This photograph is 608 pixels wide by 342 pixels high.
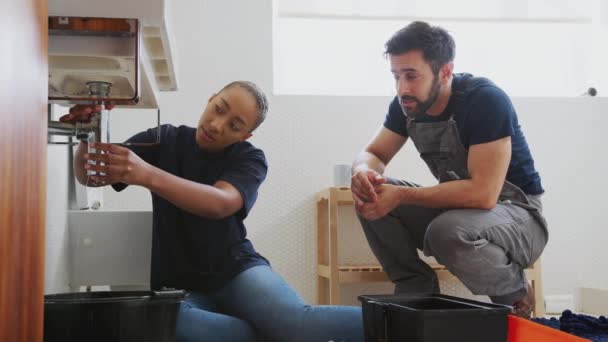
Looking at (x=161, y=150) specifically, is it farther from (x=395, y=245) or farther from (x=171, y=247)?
(x=395, y=245)

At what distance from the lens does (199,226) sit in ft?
4.87

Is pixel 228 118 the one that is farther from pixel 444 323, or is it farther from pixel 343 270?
pixel 343 270

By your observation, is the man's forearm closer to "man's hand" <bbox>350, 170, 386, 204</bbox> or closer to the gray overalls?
the gray overalls

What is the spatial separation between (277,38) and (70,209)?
1.34 m

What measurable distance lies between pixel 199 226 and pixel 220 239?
0.06 metres

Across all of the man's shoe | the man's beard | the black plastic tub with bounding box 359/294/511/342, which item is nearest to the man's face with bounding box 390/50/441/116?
the man's beard

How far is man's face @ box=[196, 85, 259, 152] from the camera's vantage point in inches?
58.2

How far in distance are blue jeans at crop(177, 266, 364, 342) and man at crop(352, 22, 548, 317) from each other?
0.39 metres

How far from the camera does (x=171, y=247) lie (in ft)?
4.82

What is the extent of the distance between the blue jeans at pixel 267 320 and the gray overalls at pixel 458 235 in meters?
0.38

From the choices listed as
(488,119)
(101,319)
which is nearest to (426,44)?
(488,119)

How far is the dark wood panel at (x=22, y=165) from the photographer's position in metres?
0.59

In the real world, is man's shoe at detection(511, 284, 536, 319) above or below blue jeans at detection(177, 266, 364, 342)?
below

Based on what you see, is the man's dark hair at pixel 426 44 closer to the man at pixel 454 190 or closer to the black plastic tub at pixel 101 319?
the man at pixel 454 190
